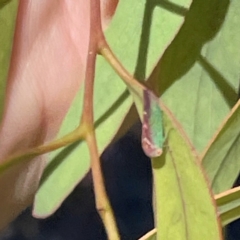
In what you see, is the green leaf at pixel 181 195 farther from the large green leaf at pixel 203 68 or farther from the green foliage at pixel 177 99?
the large green leaf at pixel 203 68

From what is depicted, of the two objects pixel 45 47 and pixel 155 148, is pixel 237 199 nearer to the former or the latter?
pixel 155 148

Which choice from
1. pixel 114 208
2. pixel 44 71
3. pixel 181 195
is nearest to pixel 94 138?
pixel 181 195

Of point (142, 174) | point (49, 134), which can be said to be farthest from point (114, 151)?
point (49, 134)

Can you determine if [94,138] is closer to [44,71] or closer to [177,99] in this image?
[177,99]

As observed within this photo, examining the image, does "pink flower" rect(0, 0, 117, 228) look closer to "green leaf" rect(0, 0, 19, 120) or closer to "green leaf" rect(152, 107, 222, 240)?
"green leaf" rect(0, 0, 19, 120)

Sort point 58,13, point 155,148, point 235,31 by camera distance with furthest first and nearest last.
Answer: point 58,13, point 235,31, point 155,148

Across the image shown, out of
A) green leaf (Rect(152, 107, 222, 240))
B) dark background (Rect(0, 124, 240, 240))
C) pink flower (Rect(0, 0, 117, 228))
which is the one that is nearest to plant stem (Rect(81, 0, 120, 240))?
green leaf (Rect(152, 107, 222, 240))
